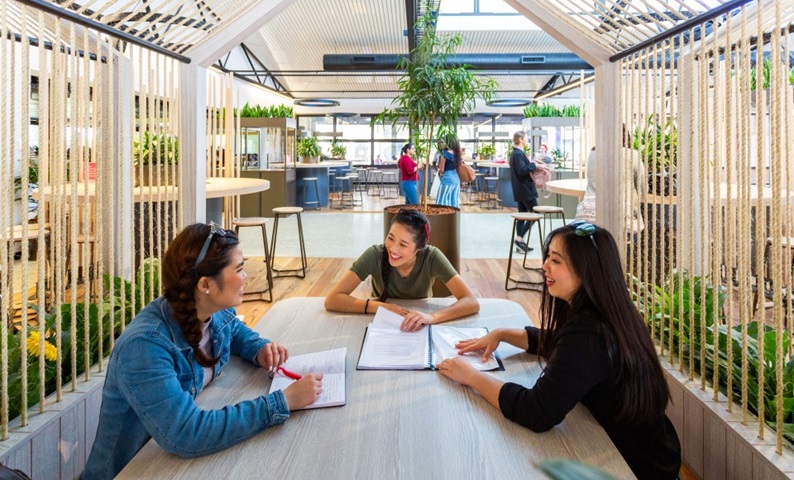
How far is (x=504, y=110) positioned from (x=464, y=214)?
10643 mm

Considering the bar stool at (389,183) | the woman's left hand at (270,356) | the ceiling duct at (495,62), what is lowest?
the woman's left hand at (270,356)

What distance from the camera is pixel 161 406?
1258 millimetres

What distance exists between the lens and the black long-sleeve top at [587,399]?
130cm

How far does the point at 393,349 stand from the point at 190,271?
0.63m

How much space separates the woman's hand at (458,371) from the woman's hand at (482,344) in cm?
18

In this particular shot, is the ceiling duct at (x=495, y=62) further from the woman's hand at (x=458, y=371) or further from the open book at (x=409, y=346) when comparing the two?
the woman's hand at (x=458, y=371)

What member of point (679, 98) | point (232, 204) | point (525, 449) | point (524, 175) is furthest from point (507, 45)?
point (525, 449)

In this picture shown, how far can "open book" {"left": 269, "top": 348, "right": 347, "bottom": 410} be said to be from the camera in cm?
140

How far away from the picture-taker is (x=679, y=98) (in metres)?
2.69

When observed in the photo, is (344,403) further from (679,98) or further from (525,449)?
(679,98)

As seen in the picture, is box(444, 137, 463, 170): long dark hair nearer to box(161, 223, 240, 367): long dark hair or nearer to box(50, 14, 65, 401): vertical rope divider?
box(50, 14, 65, 401): vertical rope divider

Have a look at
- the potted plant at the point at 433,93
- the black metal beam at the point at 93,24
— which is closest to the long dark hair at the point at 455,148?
the potted plant at the point at 433,93

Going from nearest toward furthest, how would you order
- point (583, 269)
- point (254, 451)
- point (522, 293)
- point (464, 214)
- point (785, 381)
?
point (254, 451) < point (583, 269) < point (785, 381) < point (522, 293) < point (464, 214)

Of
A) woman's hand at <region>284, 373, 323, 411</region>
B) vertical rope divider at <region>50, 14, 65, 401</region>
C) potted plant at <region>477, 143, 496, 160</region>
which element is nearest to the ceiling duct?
potted plant at <region>477, 143, 496, 160</region>
